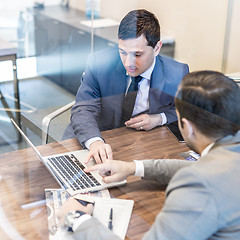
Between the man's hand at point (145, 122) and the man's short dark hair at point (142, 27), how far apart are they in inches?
11.3

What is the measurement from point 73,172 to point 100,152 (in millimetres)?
137

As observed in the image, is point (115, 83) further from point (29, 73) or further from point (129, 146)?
point (29, 73)

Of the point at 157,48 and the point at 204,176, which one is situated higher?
the point at 157,48

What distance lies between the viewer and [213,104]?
109 centimetres

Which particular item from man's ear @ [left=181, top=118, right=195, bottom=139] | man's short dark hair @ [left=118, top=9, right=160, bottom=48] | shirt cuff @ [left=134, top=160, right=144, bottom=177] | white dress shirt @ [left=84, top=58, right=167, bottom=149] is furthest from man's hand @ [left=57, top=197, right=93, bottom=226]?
man's short dark hair @ [left=118, top=9, right=160, bottom=48]

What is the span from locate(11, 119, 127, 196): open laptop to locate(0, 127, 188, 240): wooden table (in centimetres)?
2

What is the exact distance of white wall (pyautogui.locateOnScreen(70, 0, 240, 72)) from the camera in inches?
74.2

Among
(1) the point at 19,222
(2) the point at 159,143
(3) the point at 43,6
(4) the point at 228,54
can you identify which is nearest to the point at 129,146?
(2) the point at 159,143

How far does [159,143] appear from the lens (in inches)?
64.2

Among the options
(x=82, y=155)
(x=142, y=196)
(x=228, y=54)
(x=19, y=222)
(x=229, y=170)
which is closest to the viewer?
(x=229, y=170)

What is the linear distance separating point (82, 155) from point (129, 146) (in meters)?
0.18

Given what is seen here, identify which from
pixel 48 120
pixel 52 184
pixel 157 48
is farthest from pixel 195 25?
pixel 52 184

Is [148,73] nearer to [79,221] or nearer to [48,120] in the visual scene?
[48,120]

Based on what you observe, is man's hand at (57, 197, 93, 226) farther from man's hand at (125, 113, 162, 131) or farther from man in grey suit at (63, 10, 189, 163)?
man's hand at (125, 113, 162, 131)
